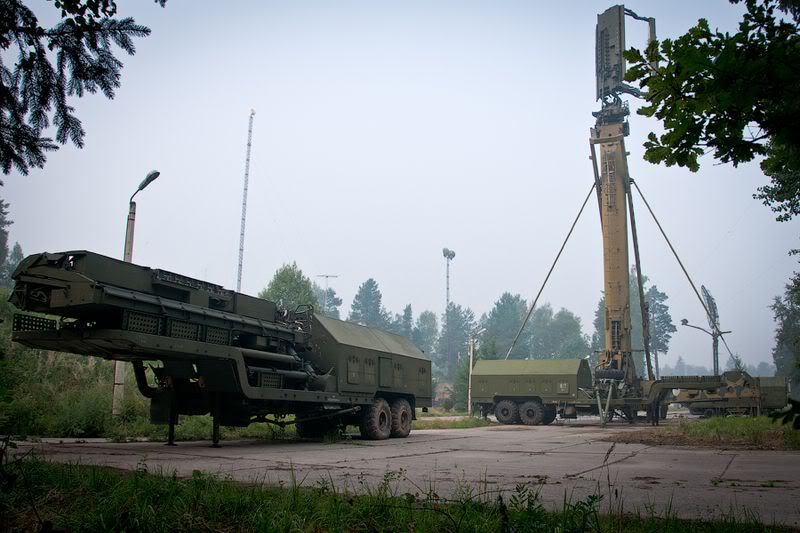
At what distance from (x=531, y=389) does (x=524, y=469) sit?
21508 mm

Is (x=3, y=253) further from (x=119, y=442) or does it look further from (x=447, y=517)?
(x=447, y=517)

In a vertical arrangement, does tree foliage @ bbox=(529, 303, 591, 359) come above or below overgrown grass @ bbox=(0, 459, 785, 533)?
above

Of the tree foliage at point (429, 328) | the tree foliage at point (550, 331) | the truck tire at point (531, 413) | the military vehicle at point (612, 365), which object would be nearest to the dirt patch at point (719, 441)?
the military vehicle at point (612, 365)

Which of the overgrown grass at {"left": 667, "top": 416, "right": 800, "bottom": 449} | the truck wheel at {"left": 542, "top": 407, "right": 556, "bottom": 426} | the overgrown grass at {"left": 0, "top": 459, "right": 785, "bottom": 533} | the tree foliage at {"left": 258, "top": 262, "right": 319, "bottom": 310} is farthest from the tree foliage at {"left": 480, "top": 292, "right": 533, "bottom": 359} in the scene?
the overgrown grass at {"left": 0, "top": 459, "right": 785, "bottom": 533}

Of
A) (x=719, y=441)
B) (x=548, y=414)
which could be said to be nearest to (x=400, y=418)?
(x=719, y=441)

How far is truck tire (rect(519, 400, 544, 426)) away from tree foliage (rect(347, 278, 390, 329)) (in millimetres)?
88701

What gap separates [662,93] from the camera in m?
3.08

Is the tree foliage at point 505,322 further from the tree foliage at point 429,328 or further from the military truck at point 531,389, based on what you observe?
the military truck at point 531,389

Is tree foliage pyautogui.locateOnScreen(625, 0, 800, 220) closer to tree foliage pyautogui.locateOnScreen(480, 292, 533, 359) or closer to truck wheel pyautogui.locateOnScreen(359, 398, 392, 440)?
truck wheel pyautogui.locateOnScreen(359, 398, 392, 440)

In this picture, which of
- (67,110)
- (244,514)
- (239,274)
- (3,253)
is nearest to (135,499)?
(244,514)

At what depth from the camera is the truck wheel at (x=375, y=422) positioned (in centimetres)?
1495

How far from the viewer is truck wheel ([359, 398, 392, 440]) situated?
15.0m

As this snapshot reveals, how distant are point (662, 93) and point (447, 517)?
9.19ft

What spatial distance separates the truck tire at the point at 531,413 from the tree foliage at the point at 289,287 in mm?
39049
